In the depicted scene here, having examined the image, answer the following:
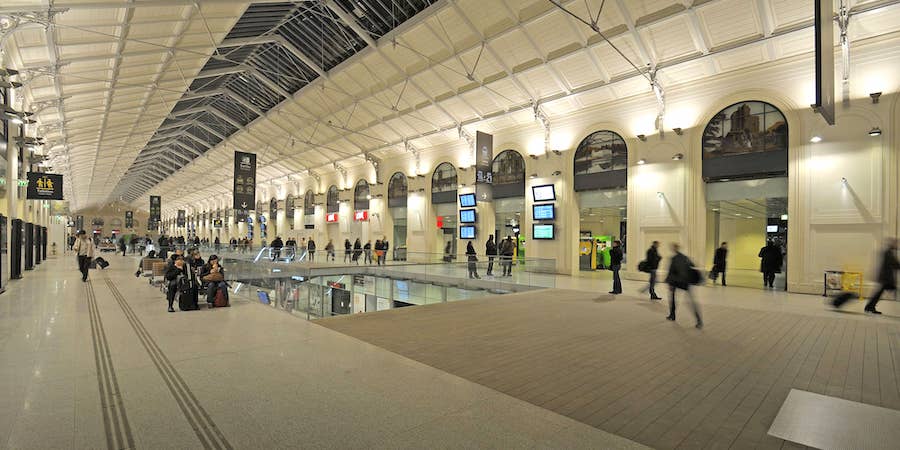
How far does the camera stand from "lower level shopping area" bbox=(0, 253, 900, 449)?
3.02 metres

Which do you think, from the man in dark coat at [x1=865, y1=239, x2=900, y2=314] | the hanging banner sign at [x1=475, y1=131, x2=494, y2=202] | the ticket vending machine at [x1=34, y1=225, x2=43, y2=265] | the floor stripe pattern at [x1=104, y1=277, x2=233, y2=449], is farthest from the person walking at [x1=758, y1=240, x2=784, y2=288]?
the ticket vending machine at [x1=34, y1=225, x2=43, y2=265]

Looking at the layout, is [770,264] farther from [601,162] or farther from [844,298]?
[601,162]

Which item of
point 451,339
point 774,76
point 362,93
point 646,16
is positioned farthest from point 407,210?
point 451,339

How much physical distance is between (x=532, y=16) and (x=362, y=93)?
10.9 meters

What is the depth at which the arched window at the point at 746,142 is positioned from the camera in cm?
1298

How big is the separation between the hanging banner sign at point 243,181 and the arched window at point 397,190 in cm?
883

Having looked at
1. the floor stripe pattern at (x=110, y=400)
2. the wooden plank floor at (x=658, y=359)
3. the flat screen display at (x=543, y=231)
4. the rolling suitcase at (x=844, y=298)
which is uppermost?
the flat screen display at (x=543, y=231)

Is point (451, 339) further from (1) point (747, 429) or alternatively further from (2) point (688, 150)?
(2) point (688, 150)

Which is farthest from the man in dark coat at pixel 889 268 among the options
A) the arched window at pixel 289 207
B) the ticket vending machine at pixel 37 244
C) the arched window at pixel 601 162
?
the arched window at pixel 289 207

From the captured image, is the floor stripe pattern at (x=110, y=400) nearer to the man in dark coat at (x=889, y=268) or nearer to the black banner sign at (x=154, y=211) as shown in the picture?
the man in dark coat at (x=889, y=268)

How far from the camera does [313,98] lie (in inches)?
951

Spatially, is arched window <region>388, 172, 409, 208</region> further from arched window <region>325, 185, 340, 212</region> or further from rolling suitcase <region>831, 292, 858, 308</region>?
rolling suitcase <region>831, 292, 858, 308</region>

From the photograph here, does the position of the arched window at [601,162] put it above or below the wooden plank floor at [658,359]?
above

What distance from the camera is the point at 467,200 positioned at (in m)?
21.9
